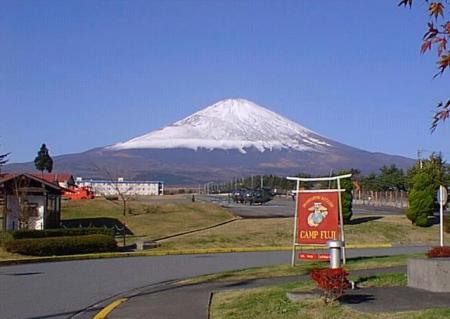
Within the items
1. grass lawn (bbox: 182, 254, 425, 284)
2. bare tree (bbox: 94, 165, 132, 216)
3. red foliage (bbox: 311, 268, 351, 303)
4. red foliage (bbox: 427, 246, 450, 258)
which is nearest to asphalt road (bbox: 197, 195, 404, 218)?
bare tree (bbox: 94, 165, 132, 216)

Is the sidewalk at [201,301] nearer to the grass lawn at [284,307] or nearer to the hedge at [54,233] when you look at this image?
the grass lawn at [284,307]

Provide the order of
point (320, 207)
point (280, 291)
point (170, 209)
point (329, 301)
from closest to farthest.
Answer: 1. point (329, 301)
2. point (280, 291)
3. point (320, 207)
4. point (170, 209)

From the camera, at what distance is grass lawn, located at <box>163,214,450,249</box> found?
34469 millimetres

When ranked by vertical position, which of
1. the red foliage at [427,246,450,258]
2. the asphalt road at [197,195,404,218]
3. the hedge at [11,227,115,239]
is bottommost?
the hedge at [11,227,115,239]

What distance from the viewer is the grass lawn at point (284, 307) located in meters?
10.2

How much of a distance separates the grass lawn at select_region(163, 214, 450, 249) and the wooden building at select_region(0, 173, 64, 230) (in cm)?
610

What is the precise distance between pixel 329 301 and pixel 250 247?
22.4 m

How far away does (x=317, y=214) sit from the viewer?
20.9m

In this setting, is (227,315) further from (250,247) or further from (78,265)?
(250,247)

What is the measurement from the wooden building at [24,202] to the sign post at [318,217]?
1736 cm

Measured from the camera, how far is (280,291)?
45.4 feet

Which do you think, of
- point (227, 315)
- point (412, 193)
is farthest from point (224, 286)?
point (412, 193)

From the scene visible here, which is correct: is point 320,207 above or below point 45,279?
above

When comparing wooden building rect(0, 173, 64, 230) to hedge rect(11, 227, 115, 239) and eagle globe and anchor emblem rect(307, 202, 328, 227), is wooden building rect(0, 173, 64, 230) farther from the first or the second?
eagle globe and anchor emblem rect(307, 202, 328, 227)
